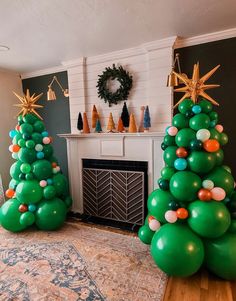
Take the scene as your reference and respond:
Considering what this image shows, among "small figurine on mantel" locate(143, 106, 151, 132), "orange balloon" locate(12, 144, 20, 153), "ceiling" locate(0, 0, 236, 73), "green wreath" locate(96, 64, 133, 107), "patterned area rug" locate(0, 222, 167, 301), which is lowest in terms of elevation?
"patterned area rug" locate(0, 222, 167, 301)

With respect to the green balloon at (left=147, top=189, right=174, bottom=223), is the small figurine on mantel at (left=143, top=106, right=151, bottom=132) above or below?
above

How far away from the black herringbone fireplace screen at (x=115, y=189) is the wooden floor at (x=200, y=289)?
110 cm

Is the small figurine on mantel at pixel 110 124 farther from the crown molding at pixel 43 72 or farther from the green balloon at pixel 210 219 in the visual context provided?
the green balloon at pixel 210 219

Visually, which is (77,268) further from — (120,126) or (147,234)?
(120,126)

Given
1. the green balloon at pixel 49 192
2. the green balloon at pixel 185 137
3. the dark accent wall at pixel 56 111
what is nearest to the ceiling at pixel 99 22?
the dark accent wall at pixel 56 111

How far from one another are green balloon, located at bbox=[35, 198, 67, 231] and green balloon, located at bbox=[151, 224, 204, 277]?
4.75ft

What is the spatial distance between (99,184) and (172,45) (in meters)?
2.17

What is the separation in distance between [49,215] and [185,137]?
1956 millimetres

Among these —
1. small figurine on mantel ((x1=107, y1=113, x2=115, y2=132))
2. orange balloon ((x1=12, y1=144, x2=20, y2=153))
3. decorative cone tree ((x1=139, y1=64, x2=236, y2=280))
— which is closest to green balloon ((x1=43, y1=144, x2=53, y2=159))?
orange balloon ((x1=12, y1=144, x2=20, y2=153))

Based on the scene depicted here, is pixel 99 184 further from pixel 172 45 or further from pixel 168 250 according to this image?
pixel 172 45

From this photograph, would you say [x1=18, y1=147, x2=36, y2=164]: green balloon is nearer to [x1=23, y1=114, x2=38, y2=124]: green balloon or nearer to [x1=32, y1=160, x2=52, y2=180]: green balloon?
[x1=32, y1=160, x2=52, y2=180]: green balloon

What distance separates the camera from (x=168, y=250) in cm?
167

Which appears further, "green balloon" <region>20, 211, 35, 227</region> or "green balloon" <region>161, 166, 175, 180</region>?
"green balloon" <region>20, 211, 35, 227</region>

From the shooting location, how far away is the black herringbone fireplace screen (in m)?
2.81
